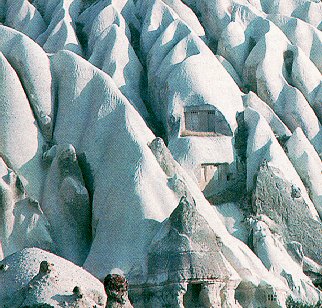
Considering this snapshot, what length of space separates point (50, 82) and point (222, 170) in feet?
18.1

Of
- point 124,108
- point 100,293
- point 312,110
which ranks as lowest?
point 312,110

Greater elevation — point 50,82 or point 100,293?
point 100,293

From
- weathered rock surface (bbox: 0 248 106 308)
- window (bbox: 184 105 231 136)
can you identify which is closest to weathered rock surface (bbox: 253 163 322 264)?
window (bbox: 184 105 231 136)

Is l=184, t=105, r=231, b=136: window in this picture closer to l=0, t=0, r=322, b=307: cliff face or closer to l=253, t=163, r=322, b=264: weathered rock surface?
l=0, t=0, r=322, b=307: cliff face

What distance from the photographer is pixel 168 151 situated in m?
38.2

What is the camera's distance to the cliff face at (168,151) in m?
35.4

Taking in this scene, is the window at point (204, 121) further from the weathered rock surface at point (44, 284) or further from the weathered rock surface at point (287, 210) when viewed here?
the weathered rock surface at point (44, 284)

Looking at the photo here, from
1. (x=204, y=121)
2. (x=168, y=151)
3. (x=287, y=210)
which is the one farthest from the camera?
(x=204, y=121)

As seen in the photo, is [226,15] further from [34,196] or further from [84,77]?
[34,196]

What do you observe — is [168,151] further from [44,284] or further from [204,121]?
[44,284]

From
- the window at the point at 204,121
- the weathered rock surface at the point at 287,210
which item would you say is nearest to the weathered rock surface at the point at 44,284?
the weathered rock surface at the point at 287,210

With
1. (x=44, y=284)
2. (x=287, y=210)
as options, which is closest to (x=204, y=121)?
(x=287, y=210)

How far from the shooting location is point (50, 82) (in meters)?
40.9

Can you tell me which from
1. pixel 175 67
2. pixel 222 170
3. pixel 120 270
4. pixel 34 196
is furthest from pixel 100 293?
pixel 175 67
